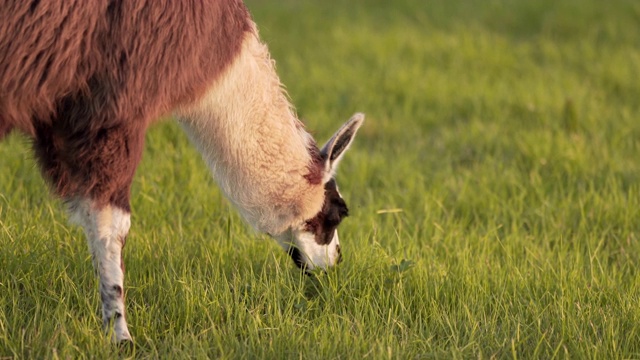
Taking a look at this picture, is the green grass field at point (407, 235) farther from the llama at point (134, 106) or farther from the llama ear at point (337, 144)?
the llama ear at point (337, 144)

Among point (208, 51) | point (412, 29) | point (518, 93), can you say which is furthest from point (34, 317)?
point (412, 29)

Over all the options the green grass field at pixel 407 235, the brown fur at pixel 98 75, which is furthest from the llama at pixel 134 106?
the green grass field at pixel 407 235

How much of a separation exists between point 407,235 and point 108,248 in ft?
6.12

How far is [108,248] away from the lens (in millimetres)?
3723

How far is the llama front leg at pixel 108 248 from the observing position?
3.66 meters

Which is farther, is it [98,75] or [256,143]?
[256,143]

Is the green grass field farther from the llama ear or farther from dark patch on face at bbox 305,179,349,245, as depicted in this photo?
the llama ear

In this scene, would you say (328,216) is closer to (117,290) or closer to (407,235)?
(407,235)

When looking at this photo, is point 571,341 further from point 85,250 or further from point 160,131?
point 160,131

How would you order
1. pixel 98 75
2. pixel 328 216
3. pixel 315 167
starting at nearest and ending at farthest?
pixel 98 75 → pixel 315 167 → pixel 328 216

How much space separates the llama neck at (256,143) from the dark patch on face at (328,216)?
0.19ft

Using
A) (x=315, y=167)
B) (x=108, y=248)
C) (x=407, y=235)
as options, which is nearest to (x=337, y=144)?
(x=315, y=167)

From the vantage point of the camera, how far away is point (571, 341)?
3732 mm

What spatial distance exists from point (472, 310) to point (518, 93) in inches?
167
